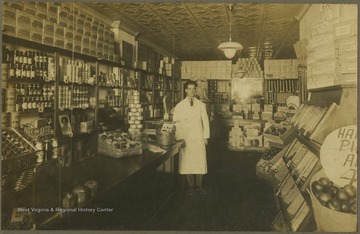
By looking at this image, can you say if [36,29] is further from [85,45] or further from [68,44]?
[85,45]

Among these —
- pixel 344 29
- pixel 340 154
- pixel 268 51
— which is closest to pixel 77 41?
pixel 344 29

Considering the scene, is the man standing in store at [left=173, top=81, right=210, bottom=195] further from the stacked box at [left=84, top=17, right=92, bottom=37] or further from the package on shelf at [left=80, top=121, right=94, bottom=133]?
Result: the stacked box at [left=84, top=17, right=92, bottom=37]

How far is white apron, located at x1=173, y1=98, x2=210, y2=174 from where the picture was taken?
3.81 meters

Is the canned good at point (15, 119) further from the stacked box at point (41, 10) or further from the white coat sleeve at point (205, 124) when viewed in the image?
the white coat sleeve at point (205, 124)

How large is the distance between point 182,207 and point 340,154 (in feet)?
5.33

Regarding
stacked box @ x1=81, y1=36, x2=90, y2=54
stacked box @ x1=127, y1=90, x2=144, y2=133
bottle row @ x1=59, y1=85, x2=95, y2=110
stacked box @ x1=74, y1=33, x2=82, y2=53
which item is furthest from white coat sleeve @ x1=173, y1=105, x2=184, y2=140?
stacked box @ x1=74, y1=33, x2=82, y2=53

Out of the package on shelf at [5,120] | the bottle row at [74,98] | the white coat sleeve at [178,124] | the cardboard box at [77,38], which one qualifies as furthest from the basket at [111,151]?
the white coat sleeve at [178,124]

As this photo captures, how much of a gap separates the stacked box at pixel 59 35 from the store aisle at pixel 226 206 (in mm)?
1864

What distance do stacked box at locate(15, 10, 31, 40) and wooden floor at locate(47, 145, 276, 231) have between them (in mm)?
1415

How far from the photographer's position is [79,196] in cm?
190

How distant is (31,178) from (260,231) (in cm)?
176

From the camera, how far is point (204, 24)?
4.05m

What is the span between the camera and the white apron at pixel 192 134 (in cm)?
381

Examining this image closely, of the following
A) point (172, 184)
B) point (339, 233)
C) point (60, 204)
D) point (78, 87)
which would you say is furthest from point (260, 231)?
point (78, 87)
